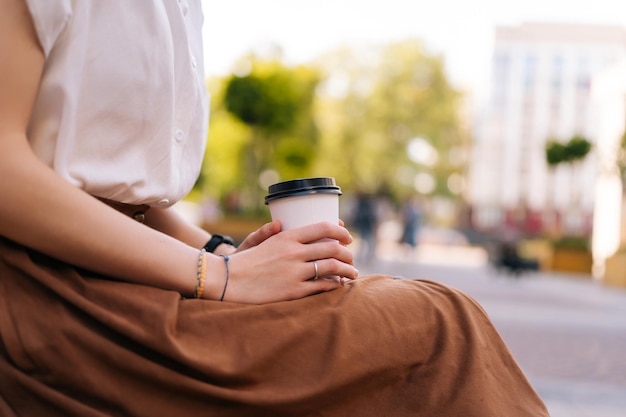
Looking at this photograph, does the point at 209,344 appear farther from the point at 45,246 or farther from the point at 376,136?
the point at 376,136

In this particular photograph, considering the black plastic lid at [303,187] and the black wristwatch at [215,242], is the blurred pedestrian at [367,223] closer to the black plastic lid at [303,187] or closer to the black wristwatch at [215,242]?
the black wristwatch at [215,242]

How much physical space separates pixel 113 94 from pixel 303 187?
292 mm

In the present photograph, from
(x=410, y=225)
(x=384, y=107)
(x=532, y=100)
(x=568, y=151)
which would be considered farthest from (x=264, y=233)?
(x=532, y=100)

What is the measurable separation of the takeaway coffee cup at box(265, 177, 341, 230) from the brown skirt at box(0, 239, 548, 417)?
0.13 metres

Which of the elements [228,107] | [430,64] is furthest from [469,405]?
[430,64]

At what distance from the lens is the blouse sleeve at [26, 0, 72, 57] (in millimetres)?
880

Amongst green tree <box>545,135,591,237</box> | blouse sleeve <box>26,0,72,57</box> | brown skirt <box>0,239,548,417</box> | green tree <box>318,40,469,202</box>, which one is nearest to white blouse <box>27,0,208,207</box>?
blouse sleeve <box>26,0,72,57</box>

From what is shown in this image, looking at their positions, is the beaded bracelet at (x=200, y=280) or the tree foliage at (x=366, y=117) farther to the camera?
the tree foliage at (x=366, y=117)

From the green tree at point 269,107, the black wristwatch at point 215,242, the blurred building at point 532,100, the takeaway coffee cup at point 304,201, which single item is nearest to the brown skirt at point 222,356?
the takeaway coffee cup at point 304,201

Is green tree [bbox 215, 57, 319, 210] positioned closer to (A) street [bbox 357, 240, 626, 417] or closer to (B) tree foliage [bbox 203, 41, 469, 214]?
(B) tree foliage [bbox 203, 41, 469, 214]

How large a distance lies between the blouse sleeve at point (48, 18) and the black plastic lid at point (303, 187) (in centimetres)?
36

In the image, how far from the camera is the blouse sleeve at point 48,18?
0.88m

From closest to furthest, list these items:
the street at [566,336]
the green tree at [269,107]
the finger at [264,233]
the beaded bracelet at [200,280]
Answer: the beaded bracelet at [200,280] < the finger at [264,233] < the street at [566,336] < the green tree at [269,107]

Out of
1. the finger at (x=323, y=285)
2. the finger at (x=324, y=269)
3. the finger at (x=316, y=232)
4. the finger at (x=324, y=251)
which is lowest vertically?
the finger at (x=323, y=285)
